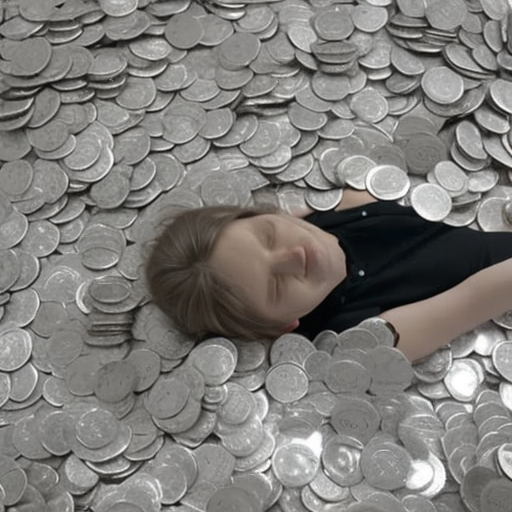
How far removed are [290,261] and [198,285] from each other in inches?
4.2

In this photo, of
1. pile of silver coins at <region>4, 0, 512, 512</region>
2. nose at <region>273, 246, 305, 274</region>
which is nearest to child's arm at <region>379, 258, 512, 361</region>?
pile of silver coins at <region>4, 0, 512, 512</region>

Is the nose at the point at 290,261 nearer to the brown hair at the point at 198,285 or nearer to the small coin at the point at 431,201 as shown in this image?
the brown hair at the point at 198,285

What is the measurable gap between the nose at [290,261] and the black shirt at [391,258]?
0.29 ft

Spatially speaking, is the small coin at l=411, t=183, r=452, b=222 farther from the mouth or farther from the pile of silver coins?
the mouth

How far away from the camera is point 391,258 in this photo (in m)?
1.05

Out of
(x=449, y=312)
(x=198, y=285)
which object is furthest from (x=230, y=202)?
(x=449, y=312)

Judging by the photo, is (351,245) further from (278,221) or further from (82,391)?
(82,391)

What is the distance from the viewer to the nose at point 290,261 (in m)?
0.93

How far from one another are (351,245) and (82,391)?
364 mm

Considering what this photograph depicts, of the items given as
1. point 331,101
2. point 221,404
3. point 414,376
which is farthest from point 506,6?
point 221,404

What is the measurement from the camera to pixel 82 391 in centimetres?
101

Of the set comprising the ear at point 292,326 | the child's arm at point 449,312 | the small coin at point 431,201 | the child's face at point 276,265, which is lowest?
the ear at point 292,326

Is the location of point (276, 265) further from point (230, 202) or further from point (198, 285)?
point (230, 202)

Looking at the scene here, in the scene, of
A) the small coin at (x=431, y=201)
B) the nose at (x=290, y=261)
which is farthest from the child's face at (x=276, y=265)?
the small coin at (x=431, y=201)
